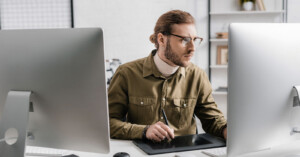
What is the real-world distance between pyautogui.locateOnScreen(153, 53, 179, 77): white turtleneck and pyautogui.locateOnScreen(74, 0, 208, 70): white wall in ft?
7.17

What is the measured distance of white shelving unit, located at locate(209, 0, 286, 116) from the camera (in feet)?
11.7

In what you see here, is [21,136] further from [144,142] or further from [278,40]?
[278,40]

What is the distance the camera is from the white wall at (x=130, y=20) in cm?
371

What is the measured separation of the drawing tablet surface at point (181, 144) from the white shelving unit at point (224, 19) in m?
2.37

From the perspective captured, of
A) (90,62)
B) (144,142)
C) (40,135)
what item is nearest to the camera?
(90,62)

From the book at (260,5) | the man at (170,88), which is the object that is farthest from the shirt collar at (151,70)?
the book at (260,5)

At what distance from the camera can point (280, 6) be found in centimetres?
358

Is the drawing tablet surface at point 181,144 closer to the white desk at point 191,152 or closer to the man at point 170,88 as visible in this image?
the white desk at point 191,152

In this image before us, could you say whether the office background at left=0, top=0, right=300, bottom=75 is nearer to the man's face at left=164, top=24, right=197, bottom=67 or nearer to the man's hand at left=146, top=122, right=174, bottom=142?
the man's face at left=164, top=24, right=197, bottom=67

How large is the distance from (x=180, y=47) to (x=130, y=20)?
2.29 metres

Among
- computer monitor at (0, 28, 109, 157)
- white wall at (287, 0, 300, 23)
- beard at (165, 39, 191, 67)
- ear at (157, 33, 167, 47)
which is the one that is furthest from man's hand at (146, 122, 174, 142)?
white wall at (287, 0, 300, 23)

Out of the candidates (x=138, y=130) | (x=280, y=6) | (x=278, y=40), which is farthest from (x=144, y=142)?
(x=280, y=6)

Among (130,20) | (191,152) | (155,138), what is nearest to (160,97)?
(155,138)

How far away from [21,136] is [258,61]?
78 centimetres
